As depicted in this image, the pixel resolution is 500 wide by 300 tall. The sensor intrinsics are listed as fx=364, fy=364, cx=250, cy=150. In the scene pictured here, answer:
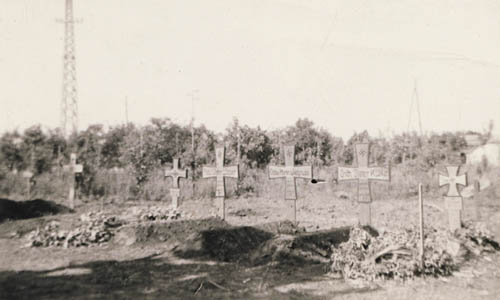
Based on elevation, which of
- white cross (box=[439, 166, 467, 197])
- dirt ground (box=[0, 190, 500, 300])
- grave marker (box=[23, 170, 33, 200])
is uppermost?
white cross (box=[439, 166, 467, 197])

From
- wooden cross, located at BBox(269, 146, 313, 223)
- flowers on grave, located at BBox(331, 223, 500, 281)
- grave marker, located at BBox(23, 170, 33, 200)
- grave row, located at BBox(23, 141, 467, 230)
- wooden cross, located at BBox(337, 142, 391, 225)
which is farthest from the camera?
grave marker, located at BBox(23, 170, 33, 200)

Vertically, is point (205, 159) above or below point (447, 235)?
above

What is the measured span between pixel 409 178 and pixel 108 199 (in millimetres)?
12801

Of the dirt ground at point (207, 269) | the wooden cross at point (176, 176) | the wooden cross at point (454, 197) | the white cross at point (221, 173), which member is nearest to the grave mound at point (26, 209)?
the dirt ground at point (207, 269)

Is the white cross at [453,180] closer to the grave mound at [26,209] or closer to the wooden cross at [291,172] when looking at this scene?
the wooden cross at [291,172]

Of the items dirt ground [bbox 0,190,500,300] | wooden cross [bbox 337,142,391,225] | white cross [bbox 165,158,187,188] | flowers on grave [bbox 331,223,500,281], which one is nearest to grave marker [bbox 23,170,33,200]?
dirt ground [bbox 0,190,500,300]

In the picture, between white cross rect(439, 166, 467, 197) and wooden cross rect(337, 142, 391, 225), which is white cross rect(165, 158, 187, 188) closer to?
wooden cross rect(337, 142, 391, 225)

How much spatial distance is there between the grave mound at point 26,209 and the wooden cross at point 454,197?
11.6 m

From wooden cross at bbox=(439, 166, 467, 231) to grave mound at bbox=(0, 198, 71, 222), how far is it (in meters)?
11.6

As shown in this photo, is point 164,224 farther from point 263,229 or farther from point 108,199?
point 108,199

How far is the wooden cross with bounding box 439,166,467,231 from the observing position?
7.41 m

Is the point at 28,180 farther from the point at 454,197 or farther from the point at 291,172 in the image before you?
the point at 454,197

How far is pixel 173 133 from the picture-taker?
70.3 feet

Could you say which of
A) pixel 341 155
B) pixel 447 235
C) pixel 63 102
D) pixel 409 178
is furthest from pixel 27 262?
pixel 341 155
